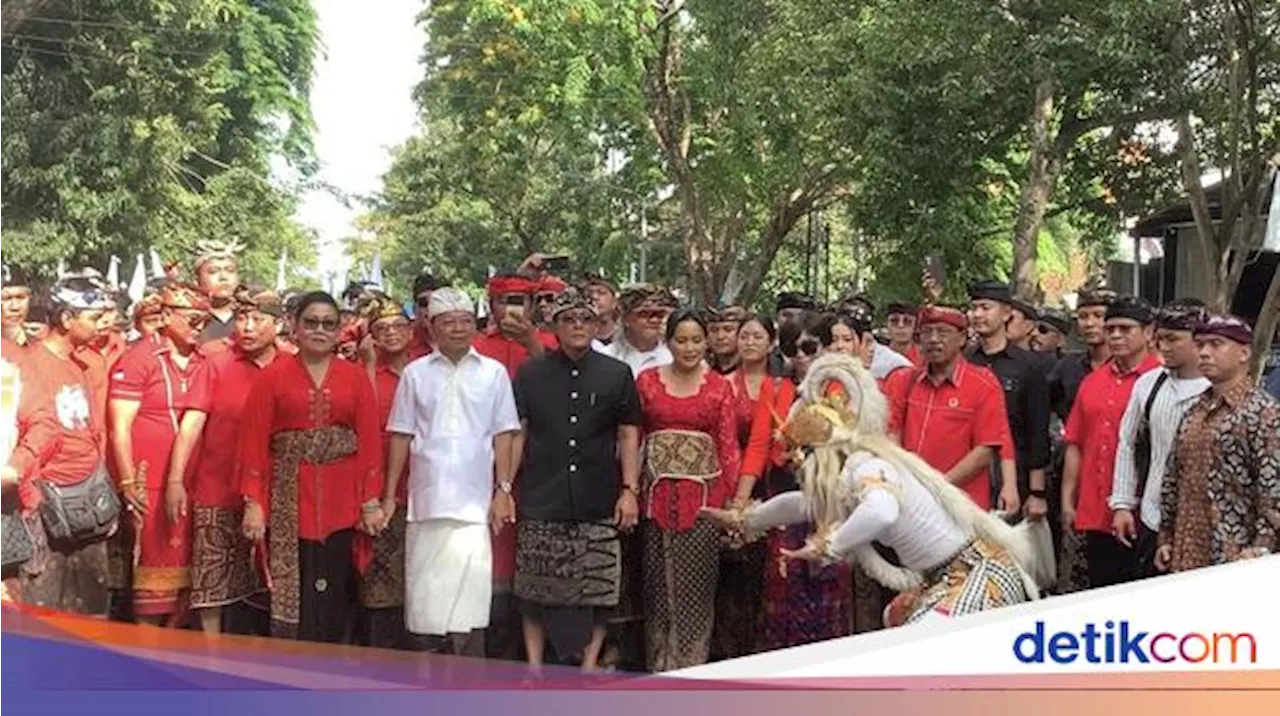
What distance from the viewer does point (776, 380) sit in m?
5.66

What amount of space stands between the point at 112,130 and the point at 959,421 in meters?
15.9

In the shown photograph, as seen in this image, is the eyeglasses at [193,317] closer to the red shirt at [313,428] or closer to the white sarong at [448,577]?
the red shirt at [313,428]

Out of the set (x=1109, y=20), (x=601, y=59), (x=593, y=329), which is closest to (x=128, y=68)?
(x=601, y=59)

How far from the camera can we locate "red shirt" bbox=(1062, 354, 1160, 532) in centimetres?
535

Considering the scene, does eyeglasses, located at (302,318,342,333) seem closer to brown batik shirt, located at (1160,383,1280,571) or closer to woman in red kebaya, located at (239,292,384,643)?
woman in red kebaya, located at (239,292,384,643)

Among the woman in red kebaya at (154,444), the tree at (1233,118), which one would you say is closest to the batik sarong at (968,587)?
the woman in red kebaya at (154,444)

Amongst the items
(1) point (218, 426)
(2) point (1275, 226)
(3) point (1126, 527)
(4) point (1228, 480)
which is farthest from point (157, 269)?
(4) point (1228, 480)

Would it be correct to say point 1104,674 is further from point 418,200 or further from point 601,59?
point 418,200

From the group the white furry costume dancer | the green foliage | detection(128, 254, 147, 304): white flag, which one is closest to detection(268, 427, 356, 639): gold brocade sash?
detection(128, 254, 147, 304): white flag

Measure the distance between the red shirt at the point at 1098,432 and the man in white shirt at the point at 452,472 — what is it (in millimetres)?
2241

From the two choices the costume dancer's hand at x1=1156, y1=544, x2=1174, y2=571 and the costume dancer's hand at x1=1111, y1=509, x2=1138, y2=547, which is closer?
the costume dancer's hand at x1=1156, y1=544, x2=1174, y2=571

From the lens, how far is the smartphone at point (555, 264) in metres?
7.22

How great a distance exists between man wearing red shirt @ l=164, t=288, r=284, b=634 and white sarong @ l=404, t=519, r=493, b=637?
63cm

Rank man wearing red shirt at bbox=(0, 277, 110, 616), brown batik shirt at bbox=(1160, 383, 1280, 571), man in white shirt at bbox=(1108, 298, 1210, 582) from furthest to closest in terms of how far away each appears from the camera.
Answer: man in white shirt at bbox=(1108, 298, 1210, 582)
man wearing red shirt at bbox=(0, 277, 110, 616)
brown batik shirt at bbox=(1160, 383, 1280, 571)
